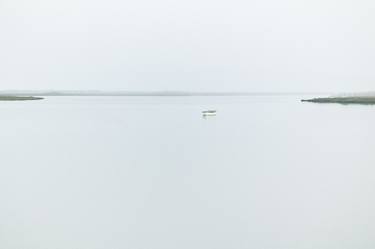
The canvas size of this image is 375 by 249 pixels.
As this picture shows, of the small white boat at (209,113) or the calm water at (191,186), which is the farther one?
the small white boat at (209,113)

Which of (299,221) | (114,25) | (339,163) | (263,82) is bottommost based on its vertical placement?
(299,221)

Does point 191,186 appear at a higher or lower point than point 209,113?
lower

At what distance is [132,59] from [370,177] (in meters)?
2.07

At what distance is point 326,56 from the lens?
3.61 meters

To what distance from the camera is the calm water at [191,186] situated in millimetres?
2822

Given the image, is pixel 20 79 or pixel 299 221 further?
pixel 20 79

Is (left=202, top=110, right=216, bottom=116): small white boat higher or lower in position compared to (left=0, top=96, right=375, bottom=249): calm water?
higher

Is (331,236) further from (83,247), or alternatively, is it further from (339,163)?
(83,247)

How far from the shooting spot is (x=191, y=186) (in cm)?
354

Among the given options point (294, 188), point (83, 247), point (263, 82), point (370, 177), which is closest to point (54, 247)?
point (83, 247)

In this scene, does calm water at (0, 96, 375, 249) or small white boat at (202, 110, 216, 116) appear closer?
calm water at (0, 96, 375, 249)

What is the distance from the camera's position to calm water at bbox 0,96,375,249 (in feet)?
9.26

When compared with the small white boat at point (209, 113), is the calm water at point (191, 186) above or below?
below

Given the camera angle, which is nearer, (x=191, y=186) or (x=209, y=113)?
(x=191, y=186)
